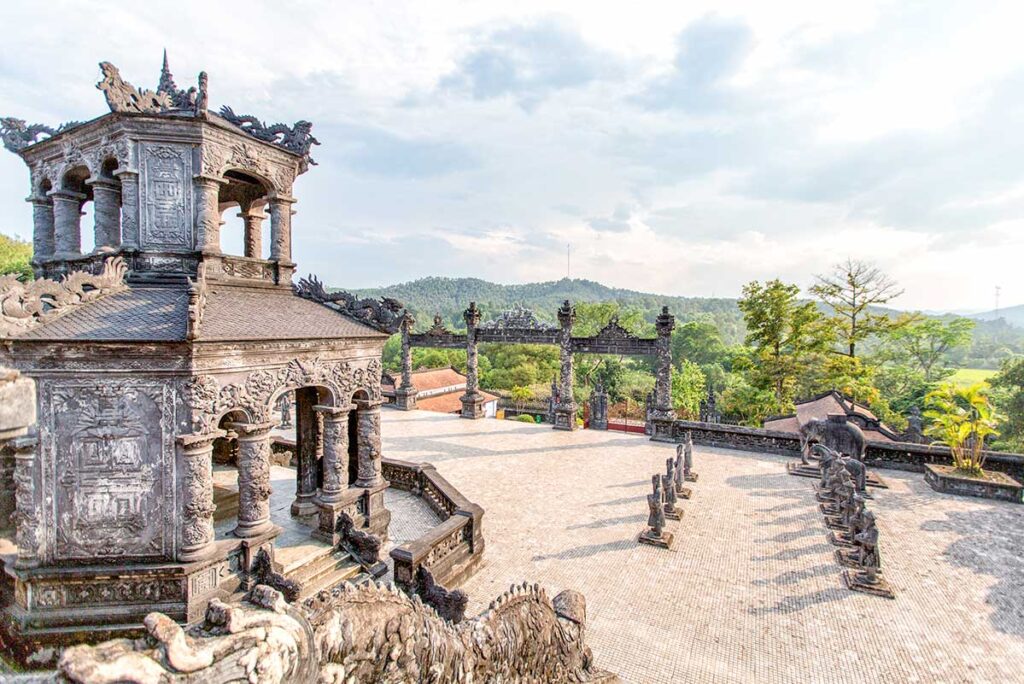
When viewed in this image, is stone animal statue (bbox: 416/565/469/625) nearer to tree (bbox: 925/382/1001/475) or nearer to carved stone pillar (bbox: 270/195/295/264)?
carved stone pillar (bbox: 270/195/295/264)

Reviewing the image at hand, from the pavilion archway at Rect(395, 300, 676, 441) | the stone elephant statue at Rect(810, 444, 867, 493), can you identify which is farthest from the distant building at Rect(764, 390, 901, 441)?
the pavilion archway at Rect(395, 300, 676, 441)

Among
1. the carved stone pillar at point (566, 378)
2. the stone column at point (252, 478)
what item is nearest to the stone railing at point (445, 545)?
the stone column at point (252, 478)

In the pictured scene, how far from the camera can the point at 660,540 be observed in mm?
10961

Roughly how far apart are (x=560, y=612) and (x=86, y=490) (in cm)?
732

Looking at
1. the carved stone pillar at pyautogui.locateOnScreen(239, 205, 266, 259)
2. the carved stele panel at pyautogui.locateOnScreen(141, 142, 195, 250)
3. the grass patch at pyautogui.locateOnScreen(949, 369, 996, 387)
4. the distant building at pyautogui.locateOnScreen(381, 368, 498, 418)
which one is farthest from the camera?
the grass patch at pyautogui.locateOnScreen(949, 369, 996, 387)

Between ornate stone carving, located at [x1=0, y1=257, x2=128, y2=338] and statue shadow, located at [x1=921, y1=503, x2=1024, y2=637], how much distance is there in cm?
1603

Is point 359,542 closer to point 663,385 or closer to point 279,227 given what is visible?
point 279,227

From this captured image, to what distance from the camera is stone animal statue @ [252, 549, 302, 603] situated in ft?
24.5

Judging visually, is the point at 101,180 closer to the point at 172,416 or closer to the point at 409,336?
→ the point at 172,416

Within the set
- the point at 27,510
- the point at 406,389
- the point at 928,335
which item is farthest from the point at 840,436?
the point at 928,335

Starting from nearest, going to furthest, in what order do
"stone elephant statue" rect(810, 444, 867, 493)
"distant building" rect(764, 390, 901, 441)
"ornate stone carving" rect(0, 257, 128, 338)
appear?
1. "ornate stone carving" rect(0, 257, 128, 338)
2. "stone elephant statue" rect(810, 444, 867, 493)
3. "distant building" rect(764, 390, 901, 441)

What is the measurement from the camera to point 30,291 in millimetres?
6809

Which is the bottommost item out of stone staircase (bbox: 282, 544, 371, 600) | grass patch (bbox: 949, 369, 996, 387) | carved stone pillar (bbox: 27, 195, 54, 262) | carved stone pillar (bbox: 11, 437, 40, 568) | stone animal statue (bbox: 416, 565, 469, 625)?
grass patch (bbox: 949, 369, 996, 387)

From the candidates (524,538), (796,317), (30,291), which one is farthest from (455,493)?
(796,317)
